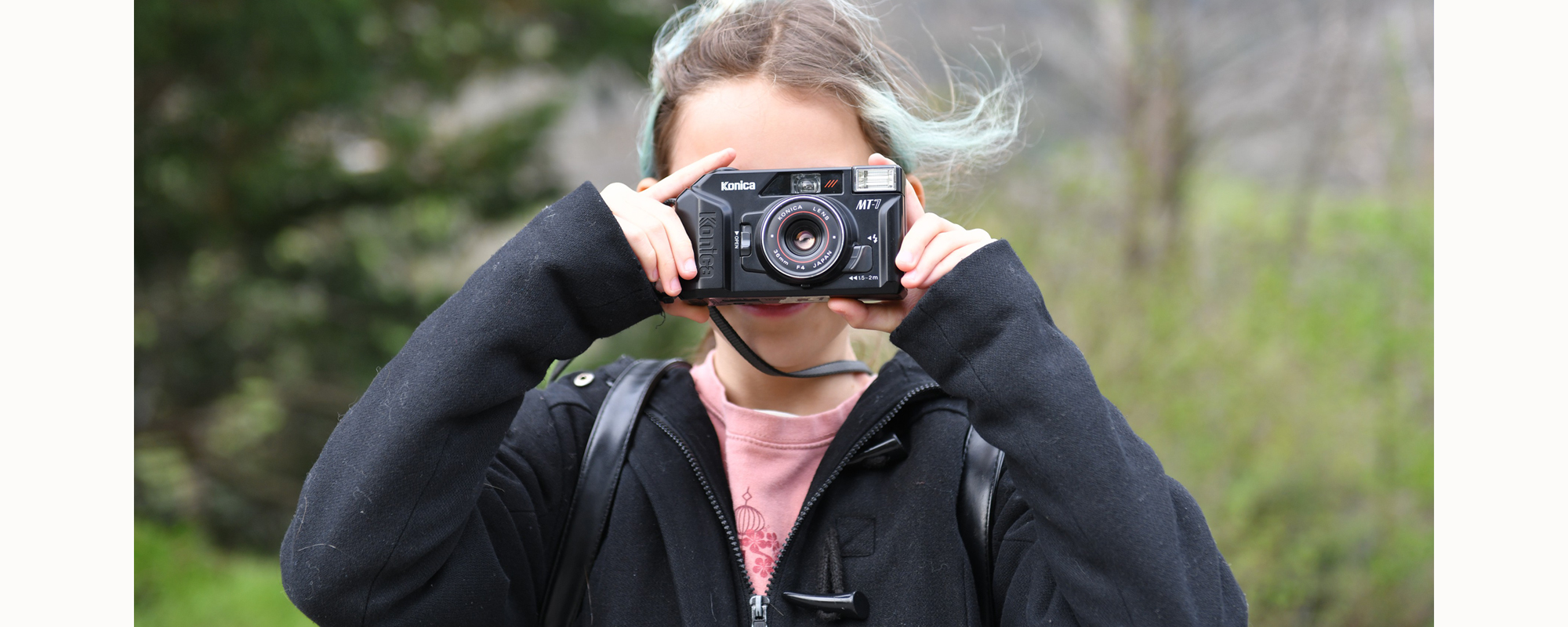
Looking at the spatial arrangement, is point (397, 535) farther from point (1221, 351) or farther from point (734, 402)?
point (1221, 351)

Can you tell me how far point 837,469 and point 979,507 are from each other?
21cm

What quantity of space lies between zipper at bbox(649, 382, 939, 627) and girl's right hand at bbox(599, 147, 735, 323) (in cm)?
23

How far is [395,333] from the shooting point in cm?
512

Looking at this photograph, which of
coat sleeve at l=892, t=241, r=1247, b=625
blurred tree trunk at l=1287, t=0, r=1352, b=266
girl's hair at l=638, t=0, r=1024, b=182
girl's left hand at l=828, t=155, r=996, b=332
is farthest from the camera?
blurred tree trunk at l=1287, t=0, r=1352, b=266

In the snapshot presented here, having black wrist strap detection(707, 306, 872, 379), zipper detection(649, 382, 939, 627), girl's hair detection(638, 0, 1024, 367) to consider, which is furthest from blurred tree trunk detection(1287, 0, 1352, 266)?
zipper detection(649, 382, 939, 627)

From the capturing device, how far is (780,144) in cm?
157

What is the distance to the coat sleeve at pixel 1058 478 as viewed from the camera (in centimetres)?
122

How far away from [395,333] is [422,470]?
4107 millimetres

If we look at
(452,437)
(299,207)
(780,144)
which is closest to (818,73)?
(780,144)

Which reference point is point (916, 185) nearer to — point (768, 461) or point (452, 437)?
point (768, 461)

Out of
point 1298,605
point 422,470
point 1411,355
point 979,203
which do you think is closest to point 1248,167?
point 1411,355

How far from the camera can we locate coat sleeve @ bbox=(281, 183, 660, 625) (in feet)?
4.21

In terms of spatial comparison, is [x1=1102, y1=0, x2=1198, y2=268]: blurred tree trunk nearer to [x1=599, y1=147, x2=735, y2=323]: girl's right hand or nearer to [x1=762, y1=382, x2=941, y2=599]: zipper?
[x1=762, y1=382, x2=941, y2=599]: zipper

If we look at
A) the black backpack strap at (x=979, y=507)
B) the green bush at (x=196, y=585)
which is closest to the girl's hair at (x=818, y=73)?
the black backpack strap at (x=979, y=507)
